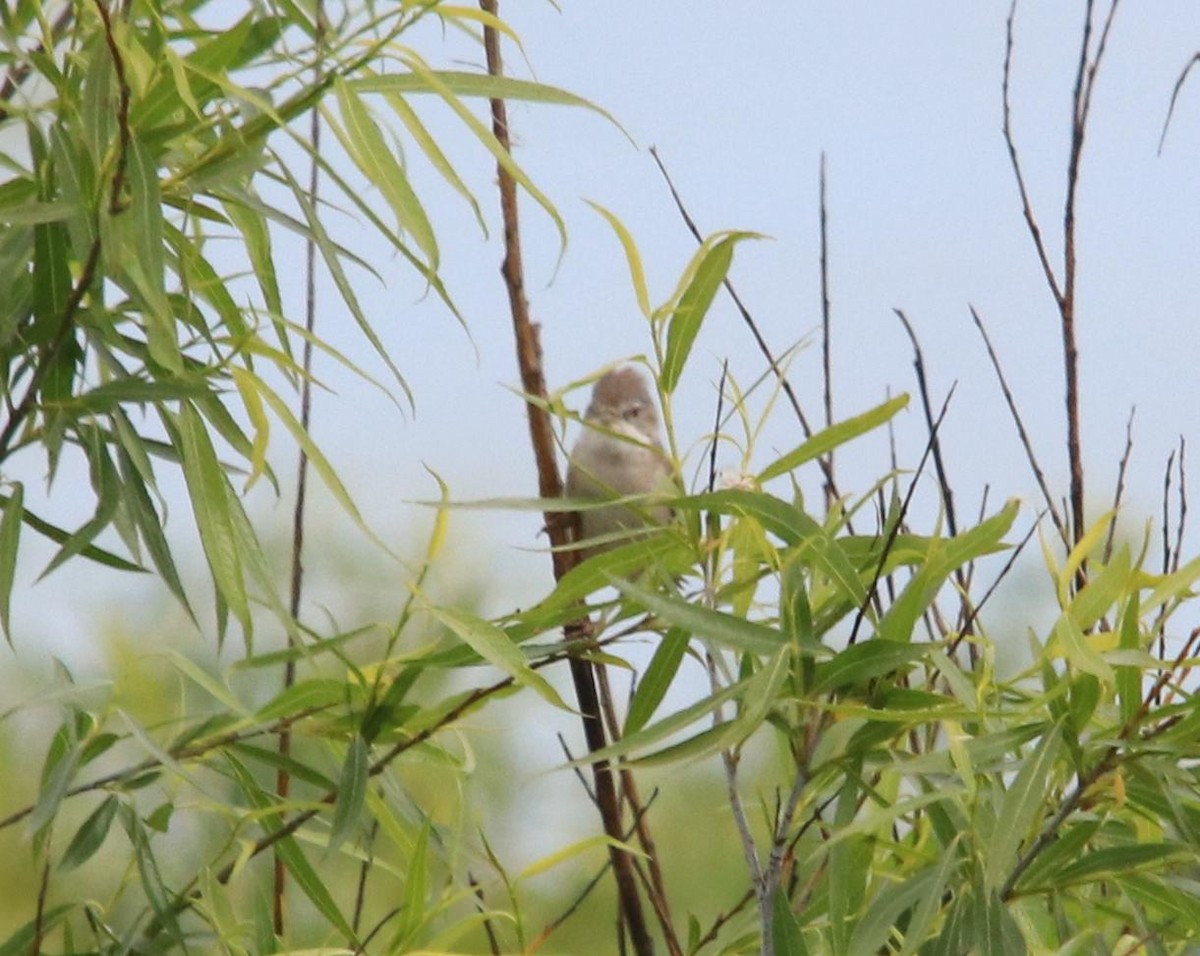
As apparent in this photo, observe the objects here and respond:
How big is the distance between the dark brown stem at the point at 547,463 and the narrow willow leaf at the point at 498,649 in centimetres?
21

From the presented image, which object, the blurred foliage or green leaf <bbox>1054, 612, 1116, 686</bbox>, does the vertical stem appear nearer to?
the blurred foliage

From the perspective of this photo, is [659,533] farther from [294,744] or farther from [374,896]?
[374,896]

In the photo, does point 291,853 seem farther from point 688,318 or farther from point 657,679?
point 688,318

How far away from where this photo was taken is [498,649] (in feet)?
3.36

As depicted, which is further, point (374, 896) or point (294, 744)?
point (374, 896)

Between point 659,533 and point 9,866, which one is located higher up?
point 659,533

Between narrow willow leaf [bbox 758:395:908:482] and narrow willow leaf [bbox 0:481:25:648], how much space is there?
0.49 metres

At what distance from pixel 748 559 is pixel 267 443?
0.33 m

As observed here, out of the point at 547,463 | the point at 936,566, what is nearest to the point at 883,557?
the point at 936,566

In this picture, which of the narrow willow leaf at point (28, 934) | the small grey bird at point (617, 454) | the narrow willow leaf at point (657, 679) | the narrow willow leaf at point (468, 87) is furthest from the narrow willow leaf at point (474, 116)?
the small grey bird at point (617, 454)

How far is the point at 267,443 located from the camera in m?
1.03

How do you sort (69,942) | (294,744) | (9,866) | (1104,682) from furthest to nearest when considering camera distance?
1. (9,866)
2. (294,744)
3. (69,942)
4. (1104,682)

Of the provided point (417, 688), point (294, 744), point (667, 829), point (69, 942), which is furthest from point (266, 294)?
point (667, 829)

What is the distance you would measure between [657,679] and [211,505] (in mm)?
325
